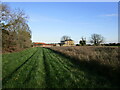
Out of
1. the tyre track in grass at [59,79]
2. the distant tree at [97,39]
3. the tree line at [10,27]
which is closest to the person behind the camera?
the tyre track in grass at [59,79]

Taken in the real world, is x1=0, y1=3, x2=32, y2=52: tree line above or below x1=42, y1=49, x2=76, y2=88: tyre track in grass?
above

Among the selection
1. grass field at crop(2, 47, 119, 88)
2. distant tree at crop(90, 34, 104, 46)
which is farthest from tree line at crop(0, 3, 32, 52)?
distant tree at crop(90, 34, 104, 46)

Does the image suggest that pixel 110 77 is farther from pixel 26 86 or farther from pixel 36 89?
pixel 26 86

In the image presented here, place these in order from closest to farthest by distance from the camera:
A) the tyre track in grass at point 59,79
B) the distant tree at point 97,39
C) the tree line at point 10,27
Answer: the tyre track in grass at point 59,79
the tree line at point 10,27
the distant tree at point 97,39

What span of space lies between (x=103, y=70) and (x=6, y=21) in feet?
93.0

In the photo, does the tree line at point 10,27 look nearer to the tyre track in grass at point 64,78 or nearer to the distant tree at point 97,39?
the tyre track in grass at point 64,78

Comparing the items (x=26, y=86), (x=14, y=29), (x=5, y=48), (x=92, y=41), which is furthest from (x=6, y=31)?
(x=92, y=41)

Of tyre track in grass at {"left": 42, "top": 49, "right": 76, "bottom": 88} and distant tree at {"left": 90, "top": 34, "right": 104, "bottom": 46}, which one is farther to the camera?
distant tree at {"left": 90, "top": 34, "right": 104, "bottom": 46}

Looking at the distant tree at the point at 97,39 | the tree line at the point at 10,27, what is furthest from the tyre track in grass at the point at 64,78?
the distant tree at the point at 97,39

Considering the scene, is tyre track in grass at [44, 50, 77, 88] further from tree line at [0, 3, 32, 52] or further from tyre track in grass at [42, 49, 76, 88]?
tree line at [0, 3, 32, 52]

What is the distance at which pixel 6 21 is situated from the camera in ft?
89.4

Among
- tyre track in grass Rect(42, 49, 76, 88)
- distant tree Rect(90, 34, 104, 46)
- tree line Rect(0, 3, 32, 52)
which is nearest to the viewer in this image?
tyre track in grass Rect(42, 49, 76, 88)

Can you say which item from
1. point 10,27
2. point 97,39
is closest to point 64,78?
point 10,27

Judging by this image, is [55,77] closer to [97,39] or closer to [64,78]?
[64,78]
